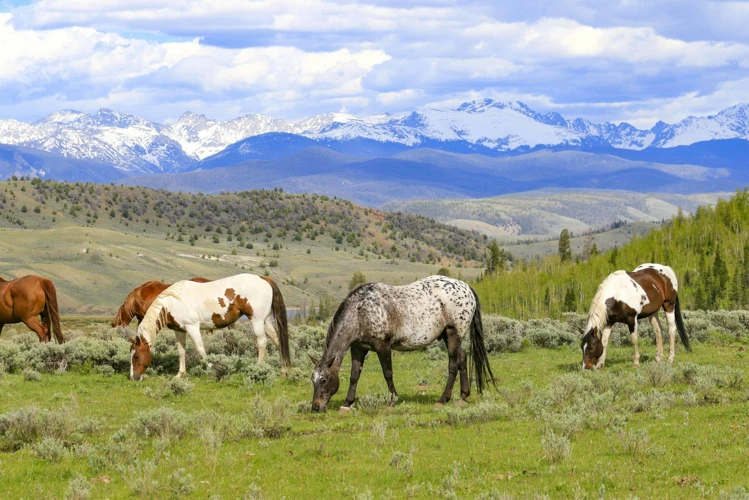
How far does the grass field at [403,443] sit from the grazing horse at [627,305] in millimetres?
1475

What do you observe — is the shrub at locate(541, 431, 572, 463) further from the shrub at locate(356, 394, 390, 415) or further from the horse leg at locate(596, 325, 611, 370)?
the horse leg at locate(596, 325, 611, 370)

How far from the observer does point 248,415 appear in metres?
16.3

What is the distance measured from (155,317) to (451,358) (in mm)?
7855

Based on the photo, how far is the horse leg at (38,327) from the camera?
78.5 feet

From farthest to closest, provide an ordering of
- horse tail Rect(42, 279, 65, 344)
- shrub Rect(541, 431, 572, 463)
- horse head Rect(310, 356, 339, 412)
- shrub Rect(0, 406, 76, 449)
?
horse tail Rect(42, 279, 65, 344) < horse head Rect(310, 356, 339, 412) < shrub Rect(0, 406, 76, 449) < shrub Rect(541, 431, 572, 463)

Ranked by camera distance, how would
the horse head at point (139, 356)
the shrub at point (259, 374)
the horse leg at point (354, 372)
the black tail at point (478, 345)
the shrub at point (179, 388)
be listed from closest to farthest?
the horse leg at point (354, 372) < the black tail at point (478, 345) < the shrub at point (179, 388) < the shrub at point (259, 374) < the horse head at point (139, 356)

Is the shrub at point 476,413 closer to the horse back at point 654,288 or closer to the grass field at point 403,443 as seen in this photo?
the grass field at point 403,443

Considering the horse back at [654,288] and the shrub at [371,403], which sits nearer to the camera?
the shrub at [371,403]

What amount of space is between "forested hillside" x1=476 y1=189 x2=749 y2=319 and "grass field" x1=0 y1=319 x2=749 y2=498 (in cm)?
4042

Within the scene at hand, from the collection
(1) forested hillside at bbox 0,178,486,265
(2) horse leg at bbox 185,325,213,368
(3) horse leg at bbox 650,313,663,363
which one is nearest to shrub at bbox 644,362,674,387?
(3) horse leg at bbox 650,313,663,363

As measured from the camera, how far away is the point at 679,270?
61.6 m

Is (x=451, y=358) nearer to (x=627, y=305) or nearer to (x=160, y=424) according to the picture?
(x=160, y=424)

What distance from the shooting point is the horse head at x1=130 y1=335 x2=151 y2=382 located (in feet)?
69.5

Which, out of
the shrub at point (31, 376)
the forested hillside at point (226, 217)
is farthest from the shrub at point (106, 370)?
the forested hillside at point (226, 217)
